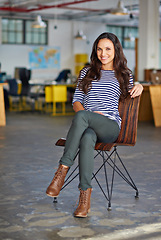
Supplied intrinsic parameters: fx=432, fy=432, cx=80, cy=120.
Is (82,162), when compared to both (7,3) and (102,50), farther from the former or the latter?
(7,3)

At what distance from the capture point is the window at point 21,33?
16516mm

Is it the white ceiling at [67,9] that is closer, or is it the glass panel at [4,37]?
the white ceiling at [67,9]

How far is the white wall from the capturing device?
16500 mm

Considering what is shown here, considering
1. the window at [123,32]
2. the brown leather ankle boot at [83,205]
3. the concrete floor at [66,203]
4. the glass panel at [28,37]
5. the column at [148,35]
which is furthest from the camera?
the window at [123,32]

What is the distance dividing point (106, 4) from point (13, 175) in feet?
39.6

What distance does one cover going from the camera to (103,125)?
2971 millimetres

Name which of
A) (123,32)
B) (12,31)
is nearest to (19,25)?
(12,31)

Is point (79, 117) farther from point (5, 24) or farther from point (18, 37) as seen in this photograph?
point (18, 37)

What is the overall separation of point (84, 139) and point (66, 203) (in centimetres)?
59

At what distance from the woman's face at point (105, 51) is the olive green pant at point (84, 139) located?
1.57 ft

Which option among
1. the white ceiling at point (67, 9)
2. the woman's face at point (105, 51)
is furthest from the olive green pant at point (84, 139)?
the white ceiling at point (67, 9)

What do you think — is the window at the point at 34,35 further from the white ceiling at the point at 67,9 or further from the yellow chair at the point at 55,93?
the yellow chair at the point at 55,93

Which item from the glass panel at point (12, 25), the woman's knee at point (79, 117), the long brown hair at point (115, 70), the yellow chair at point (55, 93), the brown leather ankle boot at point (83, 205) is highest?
the glass panel at point (12, 25)

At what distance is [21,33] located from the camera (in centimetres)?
1692
